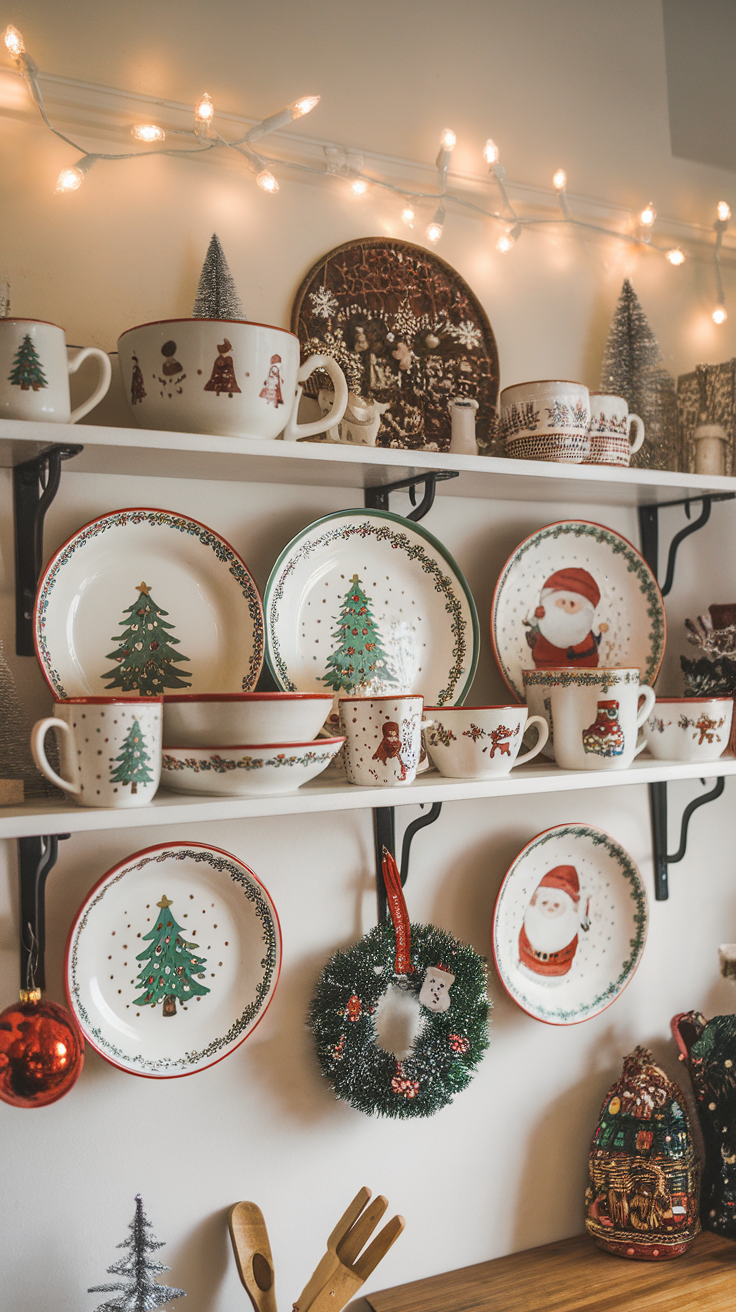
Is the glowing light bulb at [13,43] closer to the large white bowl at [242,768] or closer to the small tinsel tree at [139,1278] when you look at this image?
the large white bowl at [242,768]

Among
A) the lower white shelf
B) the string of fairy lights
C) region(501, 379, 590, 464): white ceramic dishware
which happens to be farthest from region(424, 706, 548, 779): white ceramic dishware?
the string of fairy lights

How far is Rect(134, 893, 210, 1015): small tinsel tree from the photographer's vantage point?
3.81 feet

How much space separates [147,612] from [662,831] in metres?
0.87

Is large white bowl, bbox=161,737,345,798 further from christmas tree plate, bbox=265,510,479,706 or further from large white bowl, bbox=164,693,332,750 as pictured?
christmas tree plate, bbox=265,510,479,706

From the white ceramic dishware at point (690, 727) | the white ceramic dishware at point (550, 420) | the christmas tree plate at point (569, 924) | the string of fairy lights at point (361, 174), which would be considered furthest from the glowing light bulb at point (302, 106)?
the christmas tree plate at point (569, 924)

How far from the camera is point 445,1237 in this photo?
136 cm

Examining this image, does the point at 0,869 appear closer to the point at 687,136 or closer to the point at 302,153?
the point at 302,153

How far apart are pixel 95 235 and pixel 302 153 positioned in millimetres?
313

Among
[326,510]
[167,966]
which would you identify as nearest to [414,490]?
[326,510]

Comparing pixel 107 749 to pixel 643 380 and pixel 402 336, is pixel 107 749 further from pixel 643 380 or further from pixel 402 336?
pixel 643 380

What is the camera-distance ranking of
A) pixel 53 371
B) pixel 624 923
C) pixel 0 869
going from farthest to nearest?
pixel 624 923 → pixel 0 869 → pixel 53 371

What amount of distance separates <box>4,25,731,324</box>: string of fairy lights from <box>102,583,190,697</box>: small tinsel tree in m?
0.50

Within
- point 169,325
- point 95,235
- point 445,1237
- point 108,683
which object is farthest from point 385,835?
point 95,235

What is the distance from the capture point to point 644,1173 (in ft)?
4.43
